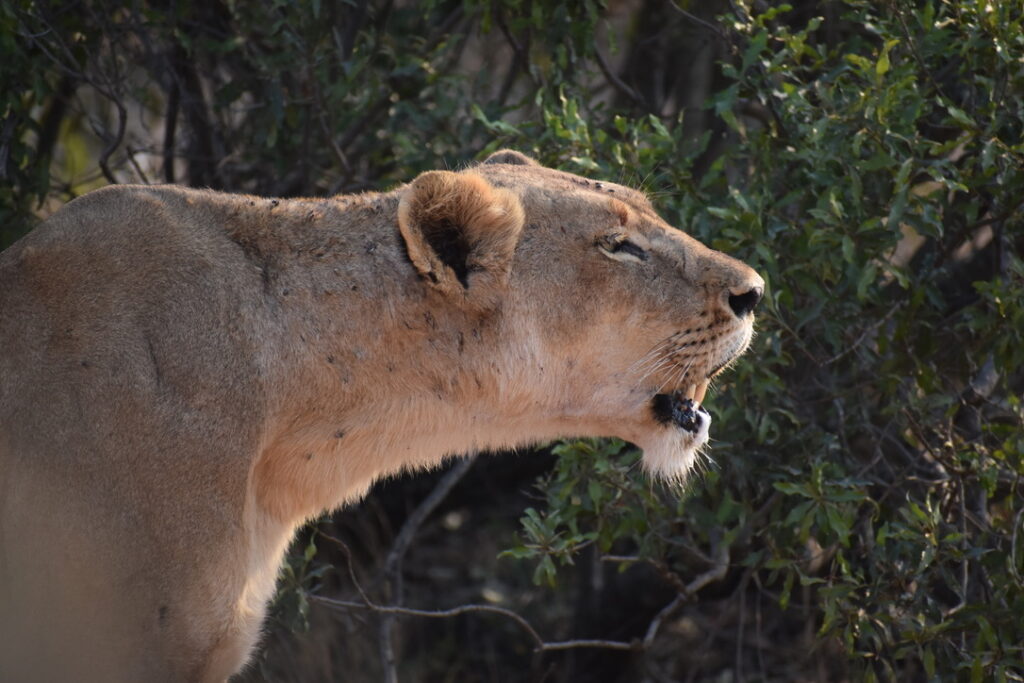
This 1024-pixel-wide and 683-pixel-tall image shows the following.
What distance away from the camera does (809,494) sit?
14.1ft

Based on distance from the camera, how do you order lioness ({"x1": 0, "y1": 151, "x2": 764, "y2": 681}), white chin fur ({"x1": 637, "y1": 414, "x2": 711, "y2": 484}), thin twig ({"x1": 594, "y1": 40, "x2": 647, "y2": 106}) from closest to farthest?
lioness ({"x1": 0, "y1": 151, "x2": 764, "y2": 681}) → white chin fur ({"x1": 637, "y1": 414, "x2": 711, "y2": 484}) → thin twig ({"x1": 594, "y1": 40, "x2": 647, "y2": 106})

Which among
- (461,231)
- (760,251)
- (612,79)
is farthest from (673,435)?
(612,79)

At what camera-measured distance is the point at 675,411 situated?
12.8 ft

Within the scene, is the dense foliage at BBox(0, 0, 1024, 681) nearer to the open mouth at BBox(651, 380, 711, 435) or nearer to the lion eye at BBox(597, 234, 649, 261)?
the open mouth at BBox(651, 380, 711, 435)

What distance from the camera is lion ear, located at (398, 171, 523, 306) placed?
136 inches

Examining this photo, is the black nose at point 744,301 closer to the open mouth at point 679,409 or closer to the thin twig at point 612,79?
the open mouth at point 679,409

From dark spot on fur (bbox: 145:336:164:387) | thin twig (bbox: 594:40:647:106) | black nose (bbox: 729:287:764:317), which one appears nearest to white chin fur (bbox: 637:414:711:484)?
black nose (bbox: 729:287:764:317)

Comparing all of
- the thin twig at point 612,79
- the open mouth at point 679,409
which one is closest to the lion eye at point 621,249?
the open mouth at point 679,409

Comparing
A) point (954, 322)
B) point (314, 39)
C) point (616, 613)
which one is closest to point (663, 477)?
point (954, 322)

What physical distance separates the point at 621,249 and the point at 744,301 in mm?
433

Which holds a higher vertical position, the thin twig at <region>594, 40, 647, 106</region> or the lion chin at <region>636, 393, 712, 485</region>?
the thin twig at <region>594, 40, 647, 106</region>

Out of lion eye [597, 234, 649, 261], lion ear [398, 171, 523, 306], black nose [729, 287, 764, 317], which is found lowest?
black nose [729, 287, 764, 317]

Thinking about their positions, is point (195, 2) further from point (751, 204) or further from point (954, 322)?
point (954, 322)

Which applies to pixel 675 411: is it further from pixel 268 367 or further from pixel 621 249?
pixel 268 367
